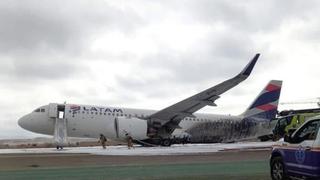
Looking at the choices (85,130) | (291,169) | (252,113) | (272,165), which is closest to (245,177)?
(272,165)

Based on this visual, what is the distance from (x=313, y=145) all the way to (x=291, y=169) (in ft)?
4.35

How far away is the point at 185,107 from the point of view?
40938 mm

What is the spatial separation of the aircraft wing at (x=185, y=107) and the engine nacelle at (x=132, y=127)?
0.82 metres

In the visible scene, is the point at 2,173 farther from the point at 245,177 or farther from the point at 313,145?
the point at 313,145

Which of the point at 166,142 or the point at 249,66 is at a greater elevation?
the point at 249,66

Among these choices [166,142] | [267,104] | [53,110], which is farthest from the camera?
[267,104]

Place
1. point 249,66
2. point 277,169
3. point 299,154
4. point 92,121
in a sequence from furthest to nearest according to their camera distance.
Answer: point 92,121 → point 249,66 → point 277,169 → point 299,154

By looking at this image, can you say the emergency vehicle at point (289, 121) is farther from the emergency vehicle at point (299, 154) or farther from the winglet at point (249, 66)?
the emergency vehicle at point (299, 154)

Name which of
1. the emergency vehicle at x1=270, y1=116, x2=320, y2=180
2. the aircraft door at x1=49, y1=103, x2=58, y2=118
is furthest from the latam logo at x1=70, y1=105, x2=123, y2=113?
the emergency vehicle at x1=270, y1=116, x2=320, y2=180

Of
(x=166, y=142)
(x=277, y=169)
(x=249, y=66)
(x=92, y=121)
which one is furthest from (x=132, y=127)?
(x=277, y=169)

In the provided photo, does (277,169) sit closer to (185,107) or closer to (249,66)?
(249,66)

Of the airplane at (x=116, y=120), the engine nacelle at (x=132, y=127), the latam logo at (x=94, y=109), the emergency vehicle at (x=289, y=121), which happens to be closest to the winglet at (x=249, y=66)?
the airplane at (x=116, y=120)

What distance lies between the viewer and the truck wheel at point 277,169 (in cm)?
1470

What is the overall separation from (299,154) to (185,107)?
1072 inches
